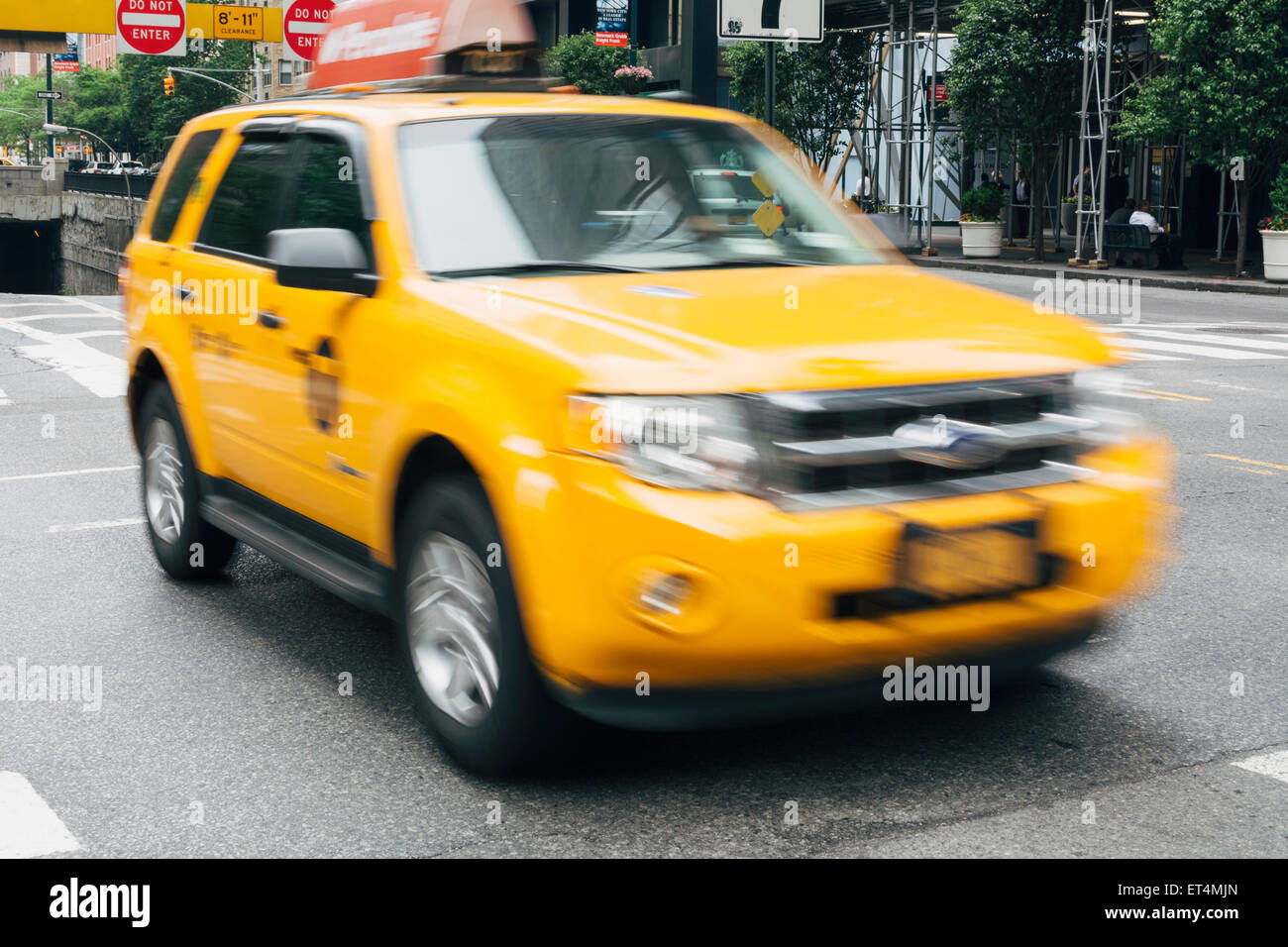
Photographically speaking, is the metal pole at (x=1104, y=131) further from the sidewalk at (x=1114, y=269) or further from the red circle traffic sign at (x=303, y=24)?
the red circle traffic sign at (x=303, y=24)

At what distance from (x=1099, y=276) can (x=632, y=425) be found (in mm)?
24632

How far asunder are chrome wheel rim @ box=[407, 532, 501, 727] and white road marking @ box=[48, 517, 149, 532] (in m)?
3.52

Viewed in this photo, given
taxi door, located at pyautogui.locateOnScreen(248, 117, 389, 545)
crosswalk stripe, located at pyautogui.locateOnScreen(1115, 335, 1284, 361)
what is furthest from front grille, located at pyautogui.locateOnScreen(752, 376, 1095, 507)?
crosswalk stripe, located at pyautogui.locateOnScreen(1115, 335, 1284, 361)

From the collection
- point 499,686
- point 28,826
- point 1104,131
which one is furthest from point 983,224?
point 28,826

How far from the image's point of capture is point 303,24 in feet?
66.3

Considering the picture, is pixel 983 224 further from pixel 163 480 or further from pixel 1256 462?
pixel 163 480

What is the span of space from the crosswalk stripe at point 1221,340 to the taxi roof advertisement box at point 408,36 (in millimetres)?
11198

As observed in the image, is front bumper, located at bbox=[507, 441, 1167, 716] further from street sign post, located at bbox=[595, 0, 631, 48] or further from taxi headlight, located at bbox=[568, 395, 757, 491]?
street sign post, located at bbox=[595, 0, 631, 48]

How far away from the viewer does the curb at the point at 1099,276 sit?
23.6 metres

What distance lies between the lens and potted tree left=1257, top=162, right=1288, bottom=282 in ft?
79.3
